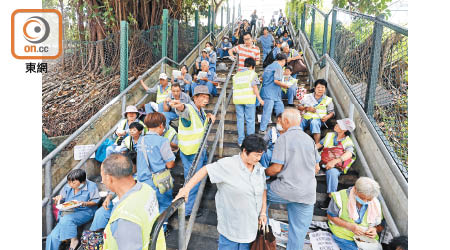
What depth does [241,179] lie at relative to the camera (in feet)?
6.88

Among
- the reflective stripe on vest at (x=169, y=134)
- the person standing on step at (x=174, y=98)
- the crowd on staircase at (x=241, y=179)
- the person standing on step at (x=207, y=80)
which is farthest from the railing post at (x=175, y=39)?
the reflective stripe on vest at (x=169, y=134)

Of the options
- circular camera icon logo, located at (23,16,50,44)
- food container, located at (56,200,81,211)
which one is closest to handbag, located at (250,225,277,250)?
food container, located at (56,200,81,211)

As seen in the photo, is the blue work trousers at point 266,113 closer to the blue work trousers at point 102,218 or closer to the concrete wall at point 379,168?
the concrete wall at point 379,168

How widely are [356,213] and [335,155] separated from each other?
94cm

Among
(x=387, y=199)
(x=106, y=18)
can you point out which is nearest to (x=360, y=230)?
(x=387, y=199)

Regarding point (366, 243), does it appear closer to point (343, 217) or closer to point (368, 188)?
point (343, 217)

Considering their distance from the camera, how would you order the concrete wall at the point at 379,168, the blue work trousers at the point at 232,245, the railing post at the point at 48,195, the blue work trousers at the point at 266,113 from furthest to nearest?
the blue work trousers at the point at 266,113, the railing post at the point at 48,195, the concrete wall at the point at 379,168, the blue work trousers at the point at 232,245

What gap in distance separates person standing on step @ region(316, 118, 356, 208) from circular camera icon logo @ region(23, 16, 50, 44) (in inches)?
150

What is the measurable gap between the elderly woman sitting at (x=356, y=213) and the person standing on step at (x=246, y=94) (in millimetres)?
1837

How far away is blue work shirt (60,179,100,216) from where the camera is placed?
11.0ft

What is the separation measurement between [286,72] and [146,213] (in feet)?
13.6

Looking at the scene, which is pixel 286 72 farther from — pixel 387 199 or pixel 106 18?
pixel 106 18

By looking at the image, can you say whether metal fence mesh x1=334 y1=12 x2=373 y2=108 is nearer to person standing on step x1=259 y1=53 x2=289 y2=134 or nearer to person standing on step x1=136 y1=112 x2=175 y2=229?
person standing on step x1=259 y1=53 x2=289 y2=134

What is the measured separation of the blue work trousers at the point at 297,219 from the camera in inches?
96.4
